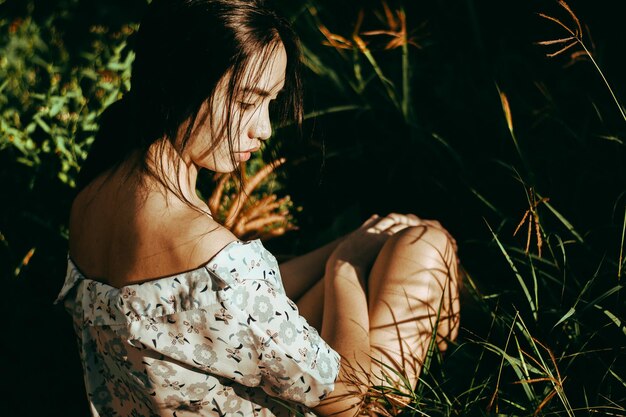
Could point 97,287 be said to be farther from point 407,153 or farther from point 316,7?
point 316,7

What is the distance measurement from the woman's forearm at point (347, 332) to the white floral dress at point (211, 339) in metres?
0.06

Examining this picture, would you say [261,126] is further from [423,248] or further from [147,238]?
[423,248]

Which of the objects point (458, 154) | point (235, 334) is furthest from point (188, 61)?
point (458, 154)

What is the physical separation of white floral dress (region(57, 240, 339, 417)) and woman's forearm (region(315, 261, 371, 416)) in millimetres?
63

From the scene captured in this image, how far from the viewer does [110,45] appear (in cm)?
225

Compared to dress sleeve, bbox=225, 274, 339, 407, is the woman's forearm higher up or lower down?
lower down

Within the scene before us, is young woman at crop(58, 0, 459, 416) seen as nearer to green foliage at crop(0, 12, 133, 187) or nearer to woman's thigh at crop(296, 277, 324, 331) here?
woman's thigh at crop(296, 277, 324, 331)

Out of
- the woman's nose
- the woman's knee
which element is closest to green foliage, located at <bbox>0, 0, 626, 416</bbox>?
the woman's knee

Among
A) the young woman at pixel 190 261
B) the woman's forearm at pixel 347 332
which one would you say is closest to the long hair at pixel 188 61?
the young woman at pixel 190 261

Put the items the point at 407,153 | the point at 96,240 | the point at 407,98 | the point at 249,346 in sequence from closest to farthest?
the point at 249,346 → the point at 96,240 → the point at 407,98 → the point at 407,153

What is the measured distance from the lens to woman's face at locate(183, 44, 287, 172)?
105 cm

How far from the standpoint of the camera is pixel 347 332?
1.33 m

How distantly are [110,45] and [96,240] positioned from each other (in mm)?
1383

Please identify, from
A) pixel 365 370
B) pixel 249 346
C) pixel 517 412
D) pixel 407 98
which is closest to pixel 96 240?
pixel 249 346
